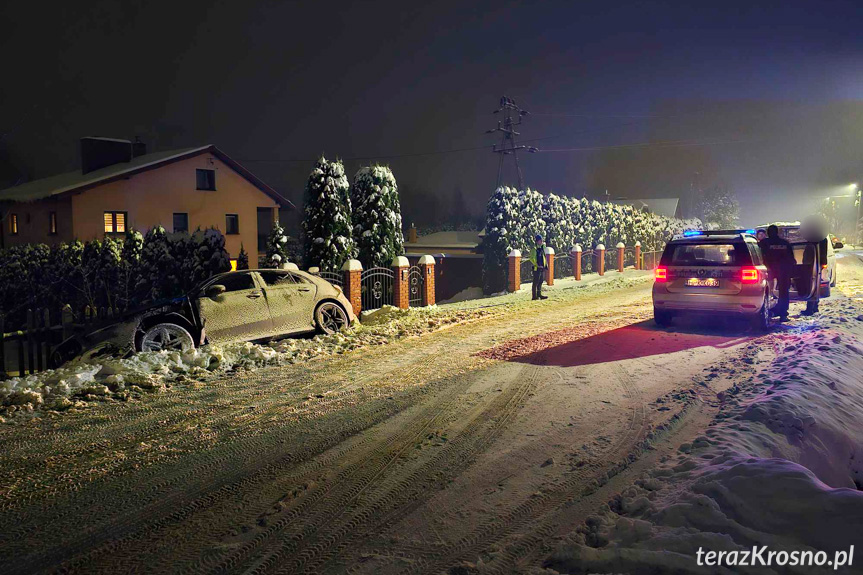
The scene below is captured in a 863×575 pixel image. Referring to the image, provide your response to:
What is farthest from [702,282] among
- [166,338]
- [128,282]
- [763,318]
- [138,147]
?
[138,147]

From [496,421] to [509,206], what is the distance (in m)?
19.2

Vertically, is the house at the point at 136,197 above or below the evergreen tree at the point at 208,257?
above

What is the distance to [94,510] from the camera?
4375 mm

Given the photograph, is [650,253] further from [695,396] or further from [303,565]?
[303,565]

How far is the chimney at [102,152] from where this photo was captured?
34062mm

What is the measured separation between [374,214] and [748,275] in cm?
1191

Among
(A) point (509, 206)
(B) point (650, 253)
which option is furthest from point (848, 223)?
(A) point (509, 206)

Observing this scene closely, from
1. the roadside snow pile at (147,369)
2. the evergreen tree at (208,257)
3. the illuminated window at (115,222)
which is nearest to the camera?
the roadside snow pile at (147,369)

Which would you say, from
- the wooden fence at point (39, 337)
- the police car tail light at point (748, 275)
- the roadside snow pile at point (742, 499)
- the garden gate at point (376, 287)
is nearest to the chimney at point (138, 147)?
the garden gate at point (376, 287)

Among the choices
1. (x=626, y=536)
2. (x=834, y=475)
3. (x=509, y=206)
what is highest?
(x=509, y=206)

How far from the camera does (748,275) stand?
1109cm

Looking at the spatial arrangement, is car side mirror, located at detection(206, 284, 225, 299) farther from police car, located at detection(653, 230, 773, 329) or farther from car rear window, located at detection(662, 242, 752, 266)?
car rear window, located at detection(662, 242, 752, 266)

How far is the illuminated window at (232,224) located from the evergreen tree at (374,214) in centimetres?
1819

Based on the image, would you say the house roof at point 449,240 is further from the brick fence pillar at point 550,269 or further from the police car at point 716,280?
the police car at point 716,280
